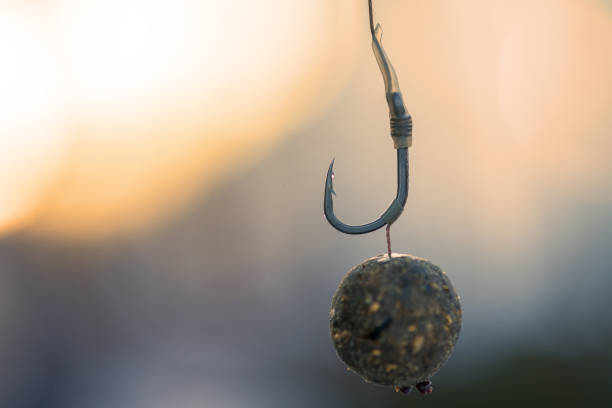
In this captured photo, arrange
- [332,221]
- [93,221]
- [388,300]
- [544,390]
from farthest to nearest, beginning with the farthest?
[544,390] → [93,221] → [332,221] → [388,300]

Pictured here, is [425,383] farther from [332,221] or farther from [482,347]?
[482,347]

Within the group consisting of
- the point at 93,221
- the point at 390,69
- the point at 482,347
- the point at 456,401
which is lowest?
the point at 456,401

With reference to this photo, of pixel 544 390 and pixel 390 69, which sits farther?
pixel 544 390

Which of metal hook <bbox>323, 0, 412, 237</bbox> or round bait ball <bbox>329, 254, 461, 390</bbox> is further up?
metal hook <bbox>323, 0, 412, 237</bbox>

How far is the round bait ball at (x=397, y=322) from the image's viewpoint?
2.81 feet

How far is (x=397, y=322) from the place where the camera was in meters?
0.86

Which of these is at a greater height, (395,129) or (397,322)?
(395,129)

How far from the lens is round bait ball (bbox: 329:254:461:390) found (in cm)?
86

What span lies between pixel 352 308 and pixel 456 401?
3.62 metres

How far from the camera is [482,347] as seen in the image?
406 centimetres

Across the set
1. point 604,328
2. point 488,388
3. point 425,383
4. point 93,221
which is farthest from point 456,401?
point 425,383

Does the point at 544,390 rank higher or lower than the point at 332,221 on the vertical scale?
lower

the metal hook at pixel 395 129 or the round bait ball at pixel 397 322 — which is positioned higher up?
the metal hook at pixel 395 129

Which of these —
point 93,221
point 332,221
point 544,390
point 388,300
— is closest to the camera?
point 388,300
